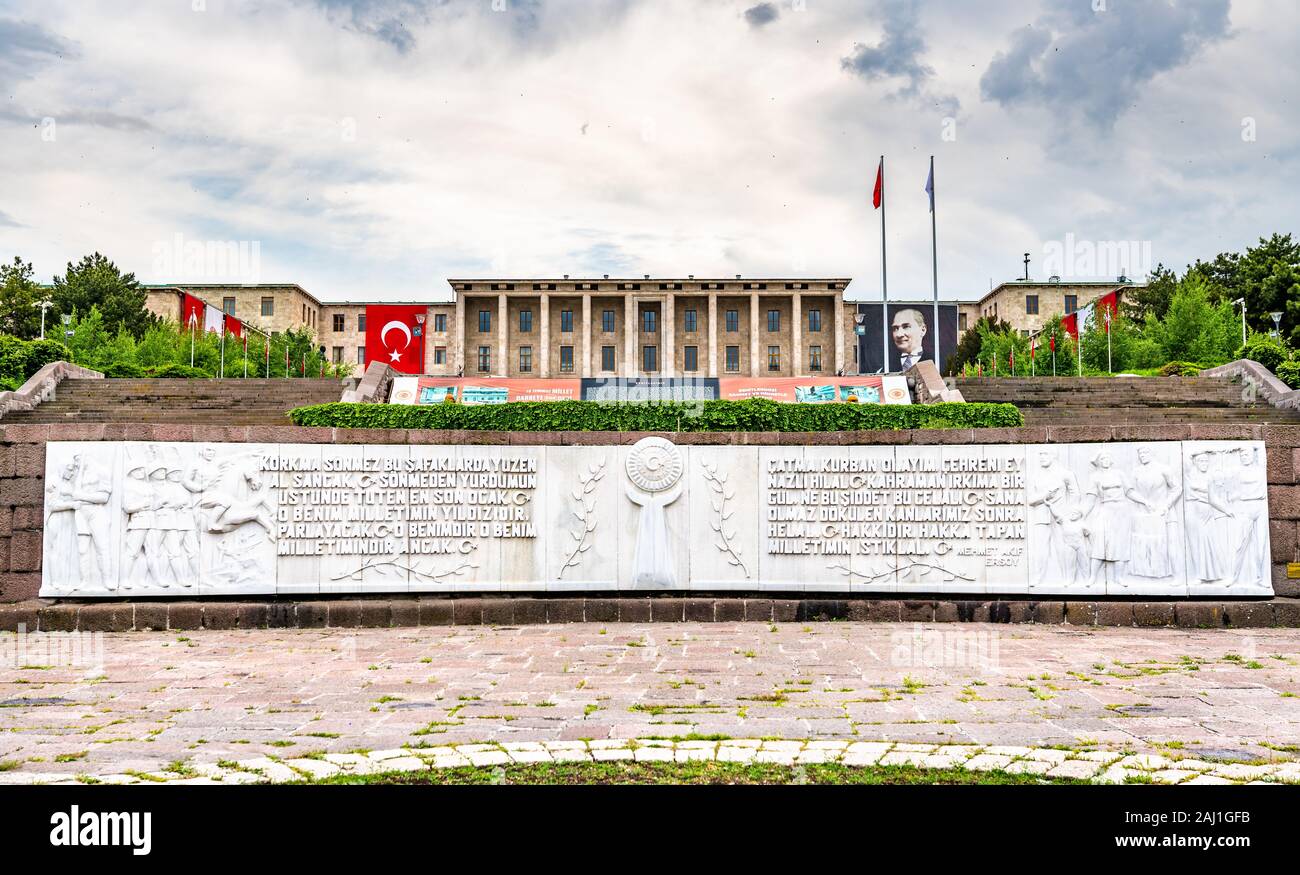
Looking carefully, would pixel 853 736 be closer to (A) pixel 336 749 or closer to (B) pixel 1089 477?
(A) pixel 336 749

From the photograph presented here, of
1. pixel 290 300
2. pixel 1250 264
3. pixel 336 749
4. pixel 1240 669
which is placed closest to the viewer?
pixel 336 749

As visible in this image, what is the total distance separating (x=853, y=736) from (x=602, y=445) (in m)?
5.44

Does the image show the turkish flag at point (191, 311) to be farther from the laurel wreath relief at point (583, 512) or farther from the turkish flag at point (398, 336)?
the laurel wreath relief at point (583, 512)

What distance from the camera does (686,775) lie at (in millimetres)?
3791

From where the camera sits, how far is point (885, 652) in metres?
7.25

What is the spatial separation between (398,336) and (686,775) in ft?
140

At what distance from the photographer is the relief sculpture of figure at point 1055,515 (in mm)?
9125

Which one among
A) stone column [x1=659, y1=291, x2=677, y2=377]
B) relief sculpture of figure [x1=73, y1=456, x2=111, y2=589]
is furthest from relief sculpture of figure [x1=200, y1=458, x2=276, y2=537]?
stone column [x1=659, y1=291, x2=677, y2=377]

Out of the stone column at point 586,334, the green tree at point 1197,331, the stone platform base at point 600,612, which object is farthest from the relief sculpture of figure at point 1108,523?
the stone column at point 586,334

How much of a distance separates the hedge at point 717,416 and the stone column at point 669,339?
1857 inches

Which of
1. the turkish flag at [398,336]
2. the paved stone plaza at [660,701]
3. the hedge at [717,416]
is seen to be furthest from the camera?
the turkish flag at [398,336]

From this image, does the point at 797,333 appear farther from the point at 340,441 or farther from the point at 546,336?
the point at 340,441

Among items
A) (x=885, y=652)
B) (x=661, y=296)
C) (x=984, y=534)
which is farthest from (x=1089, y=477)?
(x=661, y=296)

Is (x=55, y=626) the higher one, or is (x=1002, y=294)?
(x=1002, y=294)
